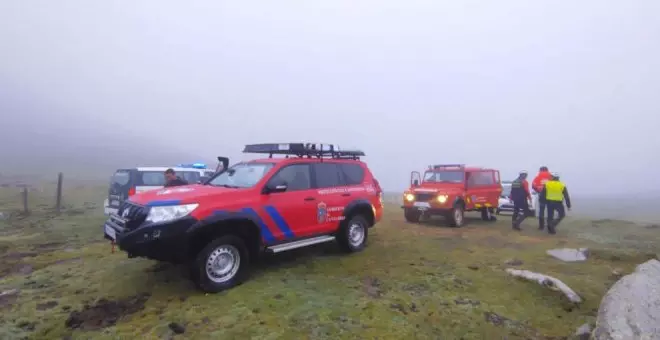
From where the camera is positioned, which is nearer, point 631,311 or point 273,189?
point 631,311

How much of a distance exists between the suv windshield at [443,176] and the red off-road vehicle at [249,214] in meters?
5.52

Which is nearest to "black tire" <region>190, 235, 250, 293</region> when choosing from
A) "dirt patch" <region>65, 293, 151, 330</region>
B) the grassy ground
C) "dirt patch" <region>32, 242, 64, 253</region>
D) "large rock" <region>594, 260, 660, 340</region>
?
the grassy ground

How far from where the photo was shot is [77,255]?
750 centimetres

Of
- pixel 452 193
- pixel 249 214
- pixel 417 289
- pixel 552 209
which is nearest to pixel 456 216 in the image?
pixel 452 193

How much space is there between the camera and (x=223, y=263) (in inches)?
210

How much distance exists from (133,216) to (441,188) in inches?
370

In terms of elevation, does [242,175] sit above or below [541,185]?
above

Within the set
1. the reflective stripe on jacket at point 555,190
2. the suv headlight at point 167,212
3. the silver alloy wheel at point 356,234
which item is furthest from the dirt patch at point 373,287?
the reflective stripe on jacket at point 555,190

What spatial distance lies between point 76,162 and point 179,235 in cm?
6418

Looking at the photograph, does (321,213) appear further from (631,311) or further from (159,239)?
(631,311)

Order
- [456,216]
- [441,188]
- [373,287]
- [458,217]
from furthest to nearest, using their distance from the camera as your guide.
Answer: [441,188] → [458,217] → [456,216] → [373,287]

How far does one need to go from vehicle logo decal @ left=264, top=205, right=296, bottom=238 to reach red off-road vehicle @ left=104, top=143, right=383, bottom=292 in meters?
0.02

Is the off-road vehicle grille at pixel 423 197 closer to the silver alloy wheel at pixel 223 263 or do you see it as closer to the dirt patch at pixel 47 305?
the silver alloy wheel at pixel 223 263

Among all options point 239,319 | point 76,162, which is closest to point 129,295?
point 239,319
